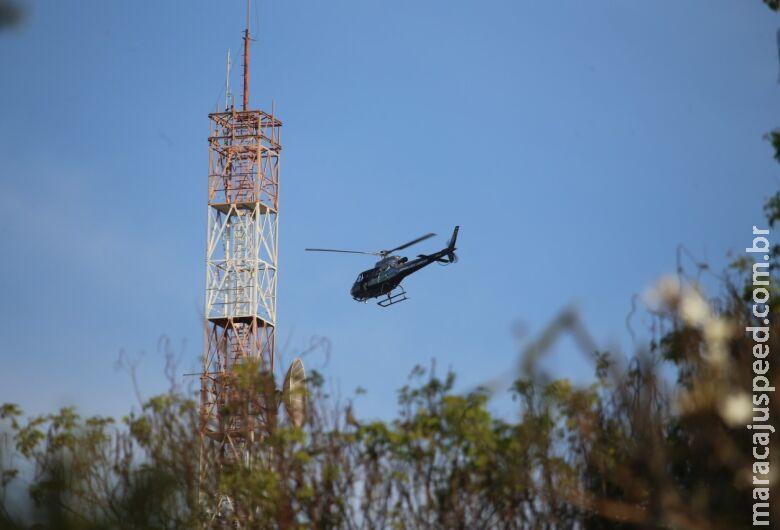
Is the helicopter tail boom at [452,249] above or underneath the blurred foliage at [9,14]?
above

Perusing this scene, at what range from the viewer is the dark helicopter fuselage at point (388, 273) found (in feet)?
141

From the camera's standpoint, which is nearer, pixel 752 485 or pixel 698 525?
pixel 698 525

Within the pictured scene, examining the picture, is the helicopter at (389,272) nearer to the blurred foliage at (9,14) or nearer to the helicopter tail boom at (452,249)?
the helicopter tail boom at (452,249)

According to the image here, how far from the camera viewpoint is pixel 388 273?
4319cm

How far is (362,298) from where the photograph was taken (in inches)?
1746

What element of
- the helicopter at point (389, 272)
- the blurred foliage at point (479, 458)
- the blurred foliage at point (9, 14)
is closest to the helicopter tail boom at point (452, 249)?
the helicopter at point (389, 272)

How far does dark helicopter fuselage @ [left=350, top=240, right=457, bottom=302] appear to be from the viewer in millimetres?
43094

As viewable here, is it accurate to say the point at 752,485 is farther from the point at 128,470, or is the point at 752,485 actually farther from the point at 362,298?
the point at 362,298

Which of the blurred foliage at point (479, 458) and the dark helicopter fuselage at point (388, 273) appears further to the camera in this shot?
the dark helicopter fuselage at point (388, 273)

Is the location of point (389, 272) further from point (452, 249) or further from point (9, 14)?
point (9, 14)

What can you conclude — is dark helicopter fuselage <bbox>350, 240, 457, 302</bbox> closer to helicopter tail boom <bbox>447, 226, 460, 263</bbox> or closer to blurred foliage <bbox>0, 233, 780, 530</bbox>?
helicopter tail boom <bbox>447, 226, 460, 263</bbox>

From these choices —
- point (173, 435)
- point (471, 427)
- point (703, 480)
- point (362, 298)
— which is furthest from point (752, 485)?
point (362, 298)

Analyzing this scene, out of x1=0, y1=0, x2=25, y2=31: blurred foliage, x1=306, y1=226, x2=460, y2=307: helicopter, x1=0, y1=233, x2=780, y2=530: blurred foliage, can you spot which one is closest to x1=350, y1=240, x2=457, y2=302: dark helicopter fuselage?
x1=306, y1=226, x2=460, y2=307: helicopter

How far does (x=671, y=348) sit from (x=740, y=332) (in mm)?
914
